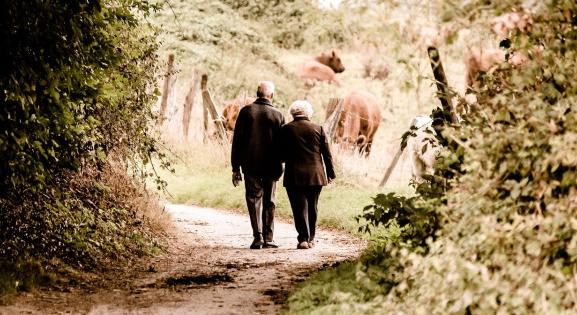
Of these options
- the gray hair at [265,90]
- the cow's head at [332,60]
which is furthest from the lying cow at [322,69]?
the gray hair at [265,90]

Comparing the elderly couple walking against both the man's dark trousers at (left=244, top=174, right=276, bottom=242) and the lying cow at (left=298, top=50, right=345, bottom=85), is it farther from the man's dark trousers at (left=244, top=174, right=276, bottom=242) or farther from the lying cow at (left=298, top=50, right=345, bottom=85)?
the lying cow at (left=298, top=50, right=345, bottom=85)

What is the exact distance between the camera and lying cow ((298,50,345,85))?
106ft

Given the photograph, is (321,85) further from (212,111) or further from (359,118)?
(212,111)

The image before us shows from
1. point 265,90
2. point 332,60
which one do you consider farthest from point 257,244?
point 332,60

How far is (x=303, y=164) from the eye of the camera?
9859 millimetres

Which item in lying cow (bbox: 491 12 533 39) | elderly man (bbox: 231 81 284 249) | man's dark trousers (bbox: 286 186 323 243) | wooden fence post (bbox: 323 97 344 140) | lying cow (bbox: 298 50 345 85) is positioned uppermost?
lying cow (bbox: 298 50 345 85)

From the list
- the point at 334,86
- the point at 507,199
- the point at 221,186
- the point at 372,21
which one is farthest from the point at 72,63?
the point at 334,86

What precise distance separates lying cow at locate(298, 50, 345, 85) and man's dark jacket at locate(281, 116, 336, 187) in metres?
21.5

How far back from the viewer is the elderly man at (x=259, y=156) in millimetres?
9969

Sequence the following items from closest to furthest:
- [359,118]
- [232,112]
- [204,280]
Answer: [204,280]
[232,112]
[359,118]

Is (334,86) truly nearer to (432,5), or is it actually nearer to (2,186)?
(2,186)

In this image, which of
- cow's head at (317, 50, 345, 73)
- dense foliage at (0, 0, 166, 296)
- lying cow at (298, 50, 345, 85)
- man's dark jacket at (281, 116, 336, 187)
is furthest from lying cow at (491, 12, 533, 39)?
cow's head at (317, 50, 345, 73)

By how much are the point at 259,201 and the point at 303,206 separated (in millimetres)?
590

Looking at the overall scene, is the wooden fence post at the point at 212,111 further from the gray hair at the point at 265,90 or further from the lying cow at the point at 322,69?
the lying cow at the point at 322,69
